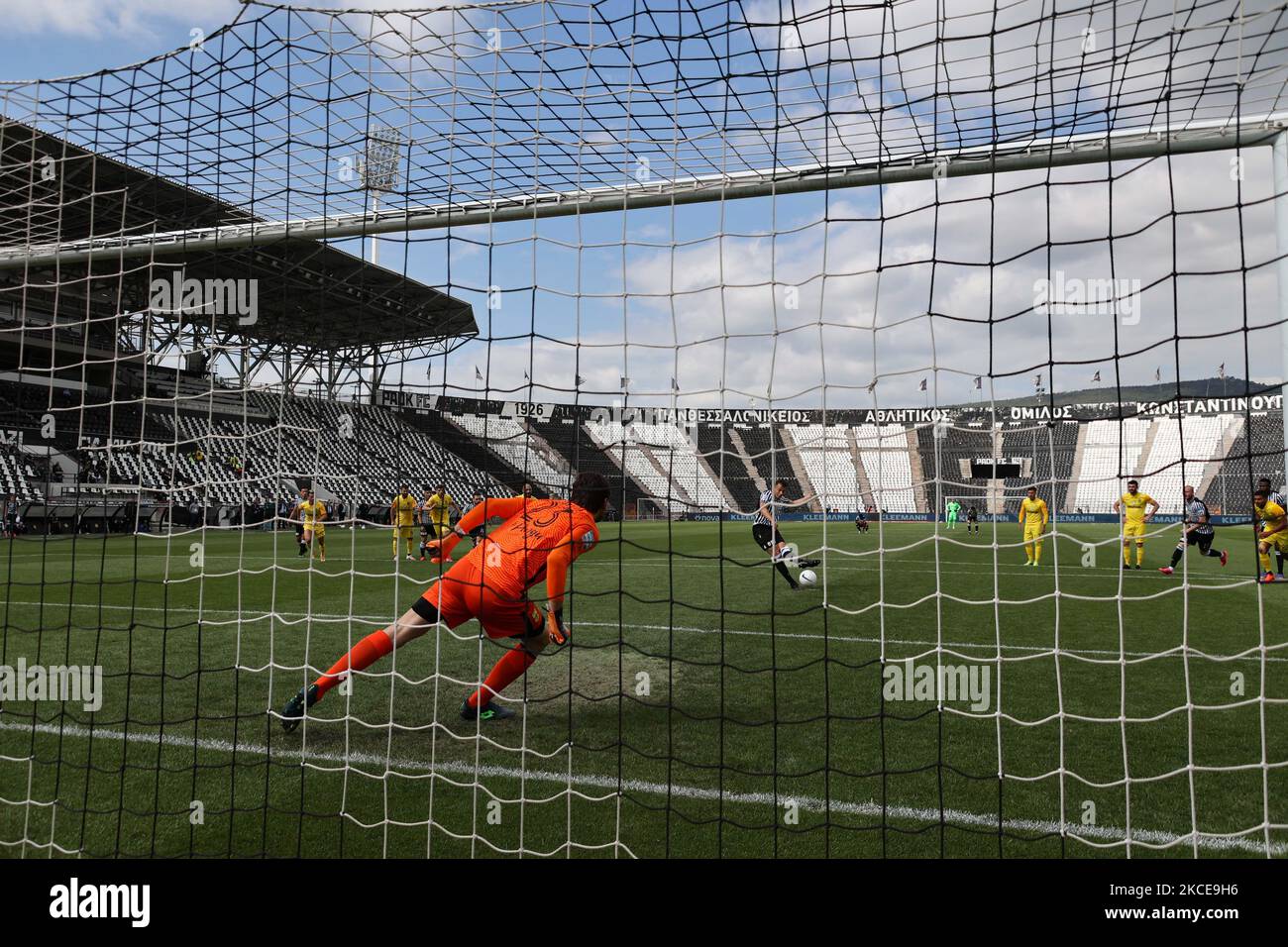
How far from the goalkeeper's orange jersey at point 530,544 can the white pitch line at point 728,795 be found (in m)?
0.96

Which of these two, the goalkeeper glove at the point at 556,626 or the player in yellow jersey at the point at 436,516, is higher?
the player in yellow jersey at the point at 436,516

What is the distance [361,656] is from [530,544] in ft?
3.61

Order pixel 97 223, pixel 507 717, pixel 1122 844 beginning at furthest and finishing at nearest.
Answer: pixel 97 223
pixel 507 717
pixel 1122 844

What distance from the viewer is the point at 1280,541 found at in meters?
11.9

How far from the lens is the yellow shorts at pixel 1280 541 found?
1160 centimetres

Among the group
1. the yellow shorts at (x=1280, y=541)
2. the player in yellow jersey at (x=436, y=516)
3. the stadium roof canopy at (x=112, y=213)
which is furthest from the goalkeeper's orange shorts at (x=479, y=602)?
the yellow shorts at (x=1280, y=541)

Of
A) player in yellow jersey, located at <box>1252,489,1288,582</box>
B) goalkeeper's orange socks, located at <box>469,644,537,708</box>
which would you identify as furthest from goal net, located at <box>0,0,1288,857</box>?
player in yellow jersey, located at <box>1252,489,1288,582</box>

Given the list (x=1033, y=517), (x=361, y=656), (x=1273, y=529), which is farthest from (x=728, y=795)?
(x=1033, y=517)

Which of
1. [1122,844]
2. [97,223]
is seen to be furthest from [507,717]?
[97,223]

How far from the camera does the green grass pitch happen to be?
11.1 feet

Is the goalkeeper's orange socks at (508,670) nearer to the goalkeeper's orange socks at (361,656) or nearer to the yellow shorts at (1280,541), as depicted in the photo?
the goalkeeper's orange socks at (361,656)
